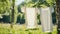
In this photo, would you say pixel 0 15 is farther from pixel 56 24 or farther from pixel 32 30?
Result: pixel 56 24

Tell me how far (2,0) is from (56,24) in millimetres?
783

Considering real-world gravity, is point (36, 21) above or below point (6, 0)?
below

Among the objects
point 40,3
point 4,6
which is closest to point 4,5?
point 4,6

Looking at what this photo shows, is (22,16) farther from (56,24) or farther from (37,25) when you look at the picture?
(56,24)

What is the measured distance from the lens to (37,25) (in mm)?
2068

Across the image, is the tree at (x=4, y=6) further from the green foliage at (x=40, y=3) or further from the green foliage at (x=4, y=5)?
the green foliage at (x=40, y=3)

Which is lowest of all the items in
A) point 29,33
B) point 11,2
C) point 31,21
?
point 29,33

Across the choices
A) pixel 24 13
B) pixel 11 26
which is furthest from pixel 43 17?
pixel 11 26

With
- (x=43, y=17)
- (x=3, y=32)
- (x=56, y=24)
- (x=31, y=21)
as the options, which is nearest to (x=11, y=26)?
(x=3, y=32)

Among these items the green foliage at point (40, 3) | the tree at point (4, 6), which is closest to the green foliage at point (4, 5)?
the tree at point (4, 6)

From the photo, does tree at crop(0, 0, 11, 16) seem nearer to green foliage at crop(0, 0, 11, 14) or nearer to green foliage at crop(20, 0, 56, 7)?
green foliage at crop(0, 0, 11, 14)

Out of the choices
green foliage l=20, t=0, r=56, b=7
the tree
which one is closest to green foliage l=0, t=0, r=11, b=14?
the tree

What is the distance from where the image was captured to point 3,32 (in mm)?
2119

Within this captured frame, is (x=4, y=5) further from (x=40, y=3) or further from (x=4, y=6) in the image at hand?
(x=40, y=3)
